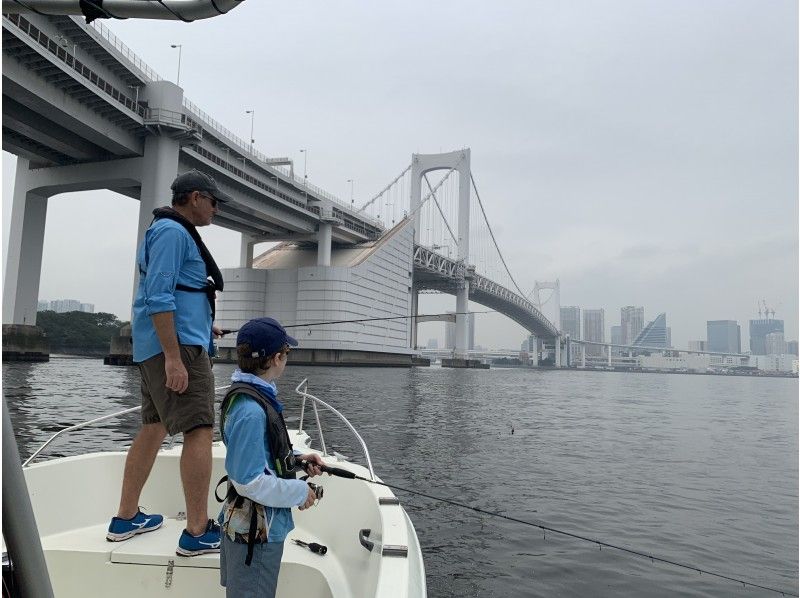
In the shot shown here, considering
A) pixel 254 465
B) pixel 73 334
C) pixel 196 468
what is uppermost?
pixel 73 334

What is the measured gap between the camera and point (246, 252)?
50438 mm

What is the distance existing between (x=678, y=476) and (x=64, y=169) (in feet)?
111

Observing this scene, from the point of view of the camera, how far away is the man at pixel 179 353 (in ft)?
6.77

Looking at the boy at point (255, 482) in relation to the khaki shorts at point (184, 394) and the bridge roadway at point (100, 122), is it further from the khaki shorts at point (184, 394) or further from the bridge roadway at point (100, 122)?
the bridge roadway at point (100, 122)

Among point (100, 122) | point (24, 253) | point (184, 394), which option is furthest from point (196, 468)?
point (24, 253)

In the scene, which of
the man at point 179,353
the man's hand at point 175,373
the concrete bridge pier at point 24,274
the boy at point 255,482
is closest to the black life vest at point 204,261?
the man at point 179,353

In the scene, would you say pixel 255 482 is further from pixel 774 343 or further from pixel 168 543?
pixel 774 343

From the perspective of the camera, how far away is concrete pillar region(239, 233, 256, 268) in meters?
49.9

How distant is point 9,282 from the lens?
28594 mm

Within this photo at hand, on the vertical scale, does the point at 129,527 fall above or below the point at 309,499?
below

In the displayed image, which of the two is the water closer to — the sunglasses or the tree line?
the sunglasses

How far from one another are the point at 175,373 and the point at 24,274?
3314cm

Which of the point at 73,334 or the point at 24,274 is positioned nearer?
the point at 24,274

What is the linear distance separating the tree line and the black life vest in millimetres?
56443
